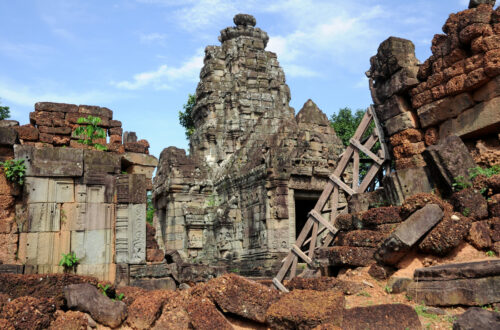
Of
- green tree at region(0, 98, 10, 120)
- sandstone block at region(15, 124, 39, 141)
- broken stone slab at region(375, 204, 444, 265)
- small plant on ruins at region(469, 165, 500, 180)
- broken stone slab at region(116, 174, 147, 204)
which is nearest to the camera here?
broken stone slab at region(375, 204, 444, 265)

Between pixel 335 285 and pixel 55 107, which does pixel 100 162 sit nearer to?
pixel 55 107

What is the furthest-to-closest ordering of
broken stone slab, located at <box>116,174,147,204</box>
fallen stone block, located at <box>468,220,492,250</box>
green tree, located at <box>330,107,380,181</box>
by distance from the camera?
green tree, located at <box>330,107,380,181</box>, broken stone slab, located at <box>116,174,147,204</box>, fallen stone block, located at <box>468,220,492,250</box>

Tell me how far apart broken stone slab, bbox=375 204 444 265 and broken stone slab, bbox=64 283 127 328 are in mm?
3622

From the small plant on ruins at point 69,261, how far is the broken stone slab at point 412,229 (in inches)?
219

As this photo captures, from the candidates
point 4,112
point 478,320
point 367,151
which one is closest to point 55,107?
point 367,151

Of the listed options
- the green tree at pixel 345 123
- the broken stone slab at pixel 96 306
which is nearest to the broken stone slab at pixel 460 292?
the broken stone slab at pixel 96 306

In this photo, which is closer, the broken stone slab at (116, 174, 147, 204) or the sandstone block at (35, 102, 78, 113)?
the broken stone slab at (116, 174, 147, 204)

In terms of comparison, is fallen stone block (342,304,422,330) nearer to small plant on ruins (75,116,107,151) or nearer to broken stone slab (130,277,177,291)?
broken stone slab (130,277,177,291)

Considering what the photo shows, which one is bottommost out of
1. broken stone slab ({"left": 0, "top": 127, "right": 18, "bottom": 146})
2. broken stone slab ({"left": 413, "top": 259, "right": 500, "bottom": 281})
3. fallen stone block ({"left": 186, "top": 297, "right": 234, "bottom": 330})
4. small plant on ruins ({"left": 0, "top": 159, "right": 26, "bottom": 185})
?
fallen stone block ({"left": 186, "top": 297, "right": 234, "bottom": 330})

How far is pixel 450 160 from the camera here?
6.81 metres

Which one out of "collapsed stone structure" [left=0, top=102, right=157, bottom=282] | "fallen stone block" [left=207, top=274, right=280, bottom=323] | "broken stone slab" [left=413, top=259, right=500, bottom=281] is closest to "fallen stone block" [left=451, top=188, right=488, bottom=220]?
"broken stone slab" [left=413, top=259, right=500, bottom=281]

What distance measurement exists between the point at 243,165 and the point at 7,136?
8214 mm

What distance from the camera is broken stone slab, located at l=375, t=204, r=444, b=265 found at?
20.9 ft

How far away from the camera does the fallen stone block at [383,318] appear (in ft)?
16.5
